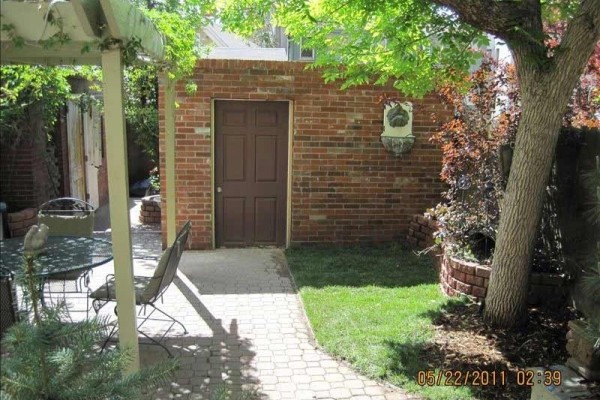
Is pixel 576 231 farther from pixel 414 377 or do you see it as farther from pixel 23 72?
pixel 23 72

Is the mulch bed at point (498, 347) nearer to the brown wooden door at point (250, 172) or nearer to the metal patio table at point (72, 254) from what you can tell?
the metal patio table at point (72, 254)

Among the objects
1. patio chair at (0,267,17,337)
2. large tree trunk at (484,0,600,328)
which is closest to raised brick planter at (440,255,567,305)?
large tree trunk at (484,0,600,328)

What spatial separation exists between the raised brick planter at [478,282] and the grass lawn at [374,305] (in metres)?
0.20

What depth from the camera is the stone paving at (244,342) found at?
3566 millimetres

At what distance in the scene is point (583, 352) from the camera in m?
3.09

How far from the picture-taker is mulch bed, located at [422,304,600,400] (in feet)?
11.9

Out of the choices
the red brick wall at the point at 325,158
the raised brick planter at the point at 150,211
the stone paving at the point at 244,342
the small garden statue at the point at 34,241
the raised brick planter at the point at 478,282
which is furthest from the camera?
the raised brick planter at the point at 150,211

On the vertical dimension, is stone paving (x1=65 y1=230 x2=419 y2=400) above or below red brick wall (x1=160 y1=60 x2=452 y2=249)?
below

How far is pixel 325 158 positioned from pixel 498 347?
3.97 metres

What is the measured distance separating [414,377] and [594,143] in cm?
259

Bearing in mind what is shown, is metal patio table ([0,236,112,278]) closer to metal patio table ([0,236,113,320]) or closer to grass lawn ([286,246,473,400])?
metal patio table ([0,236,113,320])

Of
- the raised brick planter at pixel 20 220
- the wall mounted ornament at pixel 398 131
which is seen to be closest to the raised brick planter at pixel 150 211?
the raised brick planter at pixel 20 220

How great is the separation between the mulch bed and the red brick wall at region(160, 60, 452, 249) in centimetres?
310

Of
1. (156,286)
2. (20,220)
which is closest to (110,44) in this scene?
(156,286)
